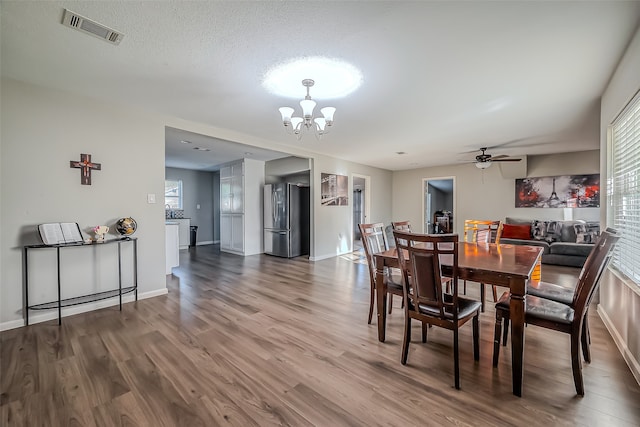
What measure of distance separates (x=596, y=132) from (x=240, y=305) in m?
6.01

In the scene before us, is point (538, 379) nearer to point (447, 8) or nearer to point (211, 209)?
point (447, 8)

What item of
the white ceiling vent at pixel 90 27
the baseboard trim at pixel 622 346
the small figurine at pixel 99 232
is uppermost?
the white ceiling vent at pixel 90 27

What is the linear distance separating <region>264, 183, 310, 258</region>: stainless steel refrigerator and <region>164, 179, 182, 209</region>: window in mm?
3117

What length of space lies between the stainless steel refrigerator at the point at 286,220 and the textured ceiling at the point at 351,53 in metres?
2.74

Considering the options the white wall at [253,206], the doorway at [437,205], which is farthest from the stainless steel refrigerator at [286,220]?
the doorway at [437,205]

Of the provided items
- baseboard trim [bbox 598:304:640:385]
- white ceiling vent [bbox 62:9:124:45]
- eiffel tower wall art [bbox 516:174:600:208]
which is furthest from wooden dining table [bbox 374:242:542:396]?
eiffel tower wall art [bbox 516:174:600:208]

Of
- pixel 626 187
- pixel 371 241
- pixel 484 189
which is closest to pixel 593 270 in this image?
pixel 626 187

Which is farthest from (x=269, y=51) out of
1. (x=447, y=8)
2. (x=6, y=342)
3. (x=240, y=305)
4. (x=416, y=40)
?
(x=6, y=342)

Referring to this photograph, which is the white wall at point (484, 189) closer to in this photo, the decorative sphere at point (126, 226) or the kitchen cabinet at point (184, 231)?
the kitchen cabinet at point (184, 231)

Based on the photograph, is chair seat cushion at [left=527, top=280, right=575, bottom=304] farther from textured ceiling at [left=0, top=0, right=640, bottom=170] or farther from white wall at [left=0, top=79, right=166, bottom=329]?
white wall at [left=0, top=79, right=166, bottom=329]

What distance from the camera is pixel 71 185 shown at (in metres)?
2.85

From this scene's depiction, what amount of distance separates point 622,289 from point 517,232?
14.8ft

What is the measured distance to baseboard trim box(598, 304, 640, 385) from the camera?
1.80m

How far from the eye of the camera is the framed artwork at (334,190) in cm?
618
